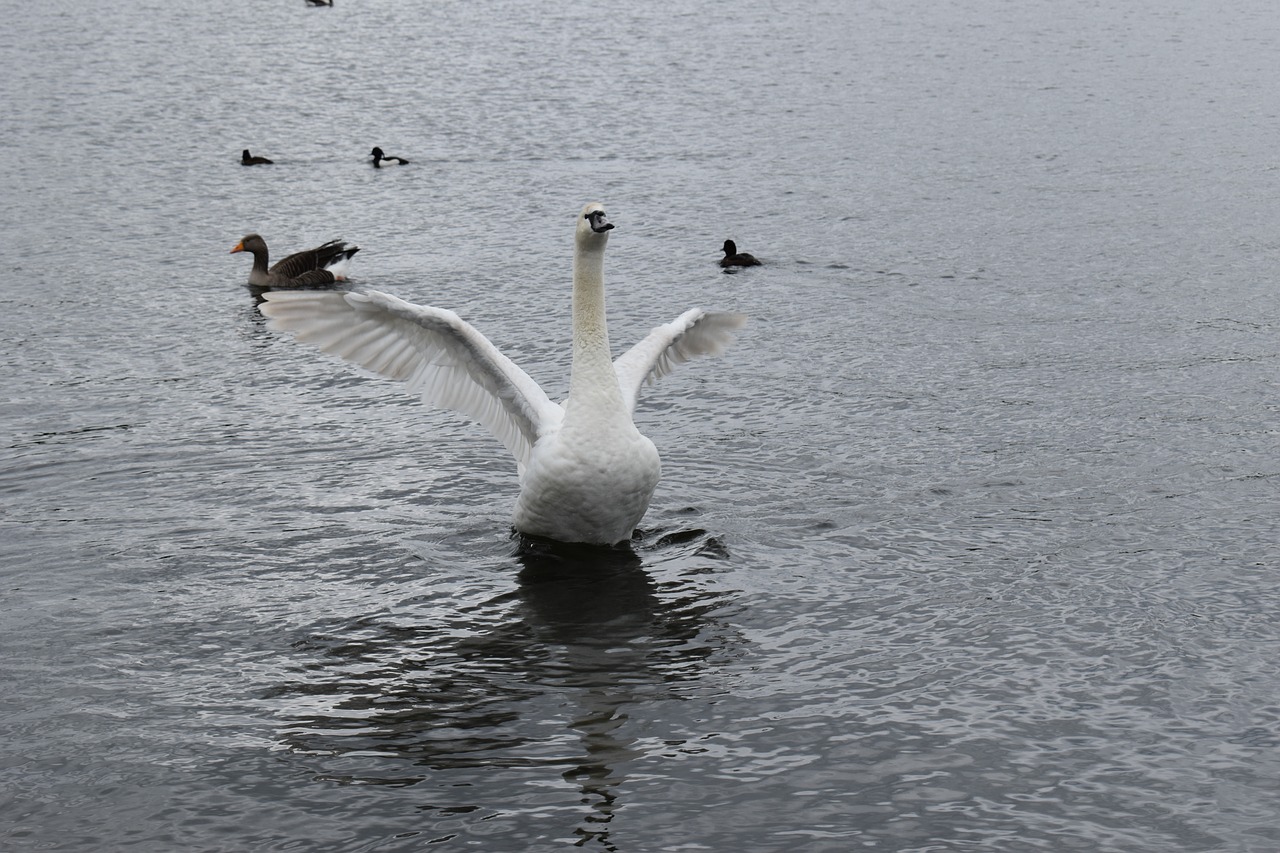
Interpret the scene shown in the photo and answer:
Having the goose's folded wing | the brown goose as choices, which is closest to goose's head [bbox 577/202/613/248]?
the brown goose

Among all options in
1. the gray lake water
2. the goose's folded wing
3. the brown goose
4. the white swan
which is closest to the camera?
the gray lake water

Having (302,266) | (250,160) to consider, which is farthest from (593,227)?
(250,160)

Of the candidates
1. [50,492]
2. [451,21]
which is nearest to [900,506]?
[50,492]

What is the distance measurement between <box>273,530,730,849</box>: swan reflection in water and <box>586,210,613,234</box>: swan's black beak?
95.6 inches

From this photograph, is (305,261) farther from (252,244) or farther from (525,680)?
(525,680)

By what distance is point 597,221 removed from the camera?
10625 mm

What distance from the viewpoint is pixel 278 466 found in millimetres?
12789


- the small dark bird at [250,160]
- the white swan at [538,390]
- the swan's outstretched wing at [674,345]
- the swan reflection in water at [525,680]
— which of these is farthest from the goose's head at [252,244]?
the swan reflection in water at [525,680]

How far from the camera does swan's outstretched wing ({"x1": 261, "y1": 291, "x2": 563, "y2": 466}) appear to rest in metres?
10.3

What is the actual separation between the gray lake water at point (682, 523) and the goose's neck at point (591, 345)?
4.35 ft

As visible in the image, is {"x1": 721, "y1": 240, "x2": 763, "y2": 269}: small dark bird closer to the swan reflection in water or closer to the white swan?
the white swan

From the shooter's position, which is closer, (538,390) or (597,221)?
(597,221)

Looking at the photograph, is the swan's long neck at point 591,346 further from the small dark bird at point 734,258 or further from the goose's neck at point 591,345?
the small dark bird at point 734,258

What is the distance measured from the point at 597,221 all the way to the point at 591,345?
917 millimetres
